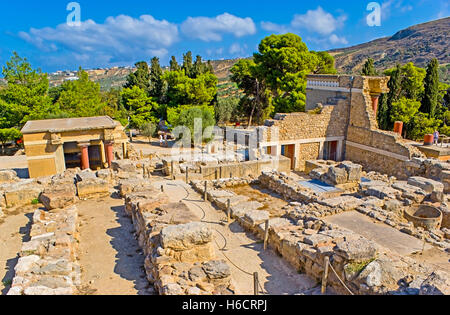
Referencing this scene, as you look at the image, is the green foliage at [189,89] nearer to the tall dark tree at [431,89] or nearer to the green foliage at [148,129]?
the green foliage at [148,129]

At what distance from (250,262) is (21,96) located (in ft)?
81.2

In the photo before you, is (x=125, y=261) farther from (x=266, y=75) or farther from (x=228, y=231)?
(x=266, y=75)

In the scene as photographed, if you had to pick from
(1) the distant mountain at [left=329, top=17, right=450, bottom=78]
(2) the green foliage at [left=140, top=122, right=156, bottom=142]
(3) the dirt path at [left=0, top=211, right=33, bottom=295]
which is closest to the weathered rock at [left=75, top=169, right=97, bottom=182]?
(3) the dirt path at [left=0, top=211, right=33, bottom=295]

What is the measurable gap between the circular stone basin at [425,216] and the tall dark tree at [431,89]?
21.7 metres

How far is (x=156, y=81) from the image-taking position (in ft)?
128

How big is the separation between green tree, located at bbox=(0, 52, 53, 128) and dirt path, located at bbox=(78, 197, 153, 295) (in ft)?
59.3

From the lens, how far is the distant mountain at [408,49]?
7500 centimetres

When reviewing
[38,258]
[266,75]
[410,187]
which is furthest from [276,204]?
[266,75]

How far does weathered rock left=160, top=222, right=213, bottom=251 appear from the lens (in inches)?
261

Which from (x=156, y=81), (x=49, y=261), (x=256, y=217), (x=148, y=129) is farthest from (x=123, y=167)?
(x=156, y=81)

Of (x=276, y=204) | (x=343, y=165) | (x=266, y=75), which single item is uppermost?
(x=266, y=75)

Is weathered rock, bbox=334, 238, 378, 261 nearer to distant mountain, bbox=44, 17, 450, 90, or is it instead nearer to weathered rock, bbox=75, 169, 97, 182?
weathered rock, bbox=75, 169, 97, 182

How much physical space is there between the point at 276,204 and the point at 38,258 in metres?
7.79

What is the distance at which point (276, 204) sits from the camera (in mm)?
12047
